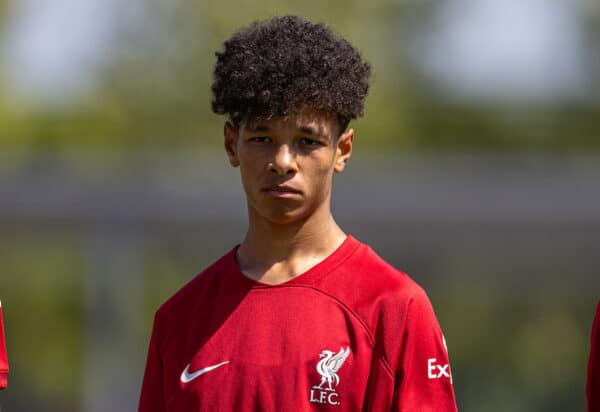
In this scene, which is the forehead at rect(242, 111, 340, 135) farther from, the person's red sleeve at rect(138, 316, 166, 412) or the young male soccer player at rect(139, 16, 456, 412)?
the person's red sleeve at rect(138, 316, 166, 412)

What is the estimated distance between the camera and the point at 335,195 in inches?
422

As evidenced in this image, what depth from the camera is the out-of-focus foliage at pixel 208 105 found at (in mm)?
15516

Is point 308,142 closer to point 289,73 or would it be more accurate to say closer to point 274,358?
point 289,73

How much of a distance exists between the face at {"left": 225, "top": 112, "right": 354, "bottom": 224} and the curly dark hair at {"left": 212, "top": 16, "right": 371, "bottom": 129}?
0.05 metres

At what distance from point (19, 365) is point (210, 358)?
871 cm

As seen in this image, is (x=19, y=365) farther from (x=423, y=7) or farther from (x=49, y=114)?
(x=423, y=7)

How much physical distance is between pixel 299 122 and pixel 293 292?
0.56m

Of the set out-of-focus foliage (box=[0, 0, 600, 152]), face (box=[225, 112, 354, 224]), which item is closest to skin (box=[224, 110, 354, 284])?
face (box=[225, 112, 354, 224])

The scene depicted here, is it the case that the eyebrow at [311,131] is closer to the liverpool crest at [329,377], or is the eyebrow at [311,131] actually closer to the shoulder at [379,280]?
the shoulder at [379,280]

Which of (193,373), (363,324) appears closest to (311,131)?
(363,324)

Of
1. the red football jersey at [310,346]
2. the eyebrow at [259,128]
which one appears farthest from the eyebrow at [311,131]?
the red football jersey at [310,346]

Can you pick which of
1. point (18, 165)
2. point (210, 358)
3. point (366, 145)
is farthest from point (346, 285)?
point (366, 145)

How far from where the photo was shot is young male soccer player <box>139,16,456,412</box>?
398cm

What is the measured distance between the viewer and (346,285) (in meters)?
4.14
